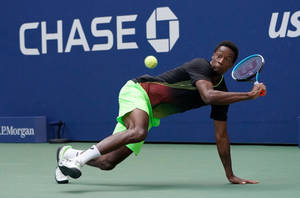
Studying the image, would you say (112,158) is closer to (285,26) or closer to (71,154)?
(71,154)

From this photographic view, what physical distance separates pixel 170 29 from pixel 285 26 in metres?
1.48

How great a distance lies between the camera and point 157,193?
387cm

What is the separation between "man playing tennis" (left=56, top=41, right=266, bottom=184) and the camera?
3922 millimetres

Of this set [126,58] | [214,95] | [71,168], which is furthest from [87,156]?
[126,58]

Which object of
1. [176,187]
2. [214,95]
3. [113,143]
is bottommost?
[176,187]

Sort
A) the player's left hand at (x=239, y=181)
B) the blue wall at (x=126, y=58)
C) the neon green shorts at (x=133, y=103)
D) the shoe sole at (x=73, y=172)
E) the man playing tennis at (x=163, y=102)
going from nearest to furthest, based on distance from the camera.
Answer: the shoe sole at (x=73, y=172) → the man playing tennis at (x=163, y=102) → the neon green shorts at (x=133, y=103) → the player's left hand at (x=239, y=181) → the blue wall at (x=126, y=58)

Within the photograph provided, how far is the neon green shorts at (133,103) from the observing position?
13.4 ft

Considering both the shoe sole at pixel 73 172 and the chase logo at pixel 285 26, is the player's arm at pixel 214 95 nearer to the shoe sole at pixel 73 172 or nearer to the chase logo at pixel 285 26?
the shoe sole at pixel 73 172

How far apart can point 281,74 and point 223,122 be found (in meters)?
3.20

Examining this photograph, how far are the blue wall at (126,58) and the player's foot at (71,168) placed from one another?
3880mm

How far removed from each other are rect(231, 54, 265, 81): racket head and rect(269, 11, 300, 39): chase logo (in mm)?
3144

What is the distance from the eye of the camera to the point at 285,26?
7211mm

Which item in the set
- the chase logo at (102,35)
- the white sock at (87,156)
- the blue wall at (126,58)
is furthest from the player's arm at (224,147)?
the chase logo at (102,35)

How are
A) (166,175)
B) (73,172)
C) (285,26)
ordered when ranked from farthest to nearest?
(285,26) → (166,175) → (73,172)
